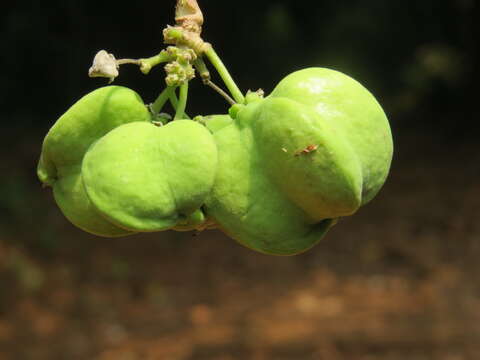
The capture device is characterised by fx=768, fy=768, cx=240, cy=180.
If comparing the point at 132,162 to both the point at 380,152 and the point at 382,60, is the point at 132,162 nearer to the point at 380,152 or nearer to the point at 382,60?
the point at 380,152

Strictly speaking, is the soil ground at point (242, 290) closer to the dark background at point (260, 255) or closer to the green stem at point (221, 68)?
the dark background at point (260, 255)

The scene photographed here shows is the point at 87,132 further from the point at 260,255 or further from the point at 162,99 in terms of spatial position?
the point at 260,255

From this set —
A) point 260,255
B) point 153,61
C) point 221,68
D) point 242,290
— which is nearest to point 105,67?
point 153,61

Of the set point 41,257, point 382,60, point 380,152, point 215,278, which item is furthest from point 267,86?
point 380,152

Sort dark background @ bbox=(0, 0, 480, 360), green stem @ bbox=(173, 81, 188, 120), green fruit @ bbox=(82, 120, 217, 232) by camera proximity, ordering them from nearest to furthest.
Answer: green fruit @ bbox=(82, 120, 217, 232)
green stem @ bbox=(173, 81, 188, 120)
dark background @ bbox=(0, 0, 480, 360)

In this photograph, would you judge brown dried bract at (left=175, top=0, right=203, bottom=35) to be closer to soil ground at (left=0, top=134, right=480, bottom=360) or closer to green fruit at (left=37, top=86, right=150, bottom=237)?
green fruit at (left=37, top=86, right=150, bottom=237)

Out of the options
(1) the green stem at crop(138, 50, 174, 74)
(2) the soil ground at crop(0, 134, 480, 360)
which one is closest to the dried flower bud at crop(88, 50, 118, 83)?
(1) the green stem at crop(138, 50, 174, 74)
